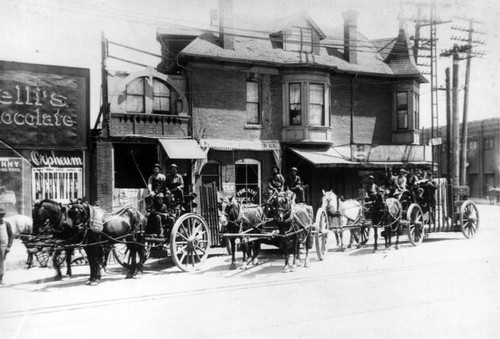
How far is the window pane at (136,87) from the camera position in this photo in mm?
17875

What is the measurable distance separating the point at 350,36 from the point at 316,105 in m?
→ 4.82

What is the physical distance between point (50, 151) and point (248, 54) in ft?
30.9

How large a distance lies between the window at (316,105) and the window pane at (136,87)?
Result: 25.6ft

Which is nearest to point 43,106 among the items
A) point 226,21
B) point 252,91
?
point 252,91

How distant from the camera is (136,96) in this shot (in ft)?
59.1

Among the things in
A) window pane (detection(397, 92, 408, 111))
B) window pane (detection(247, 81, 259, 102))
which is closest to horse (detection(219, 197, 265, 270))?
window pane (detection(247, 81, 259, 102))

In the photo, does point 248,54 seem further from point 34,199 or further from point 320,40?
point 34,199

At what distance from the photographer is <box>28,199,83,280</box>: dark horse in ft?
27.3

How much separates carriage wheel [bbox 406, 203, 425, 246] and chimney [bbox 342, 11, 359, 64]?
35.8 feet

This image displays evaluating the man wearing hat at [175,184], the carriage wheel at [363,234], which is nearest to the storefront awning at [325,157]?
the carriage wheel at [363,234]

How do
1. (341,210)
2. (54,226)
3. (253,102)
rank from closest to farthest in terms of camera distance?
1. (54,226)
2. (341,210)
3. (253,102)

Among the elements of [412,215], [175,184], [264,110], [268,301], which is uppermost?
[264,110]

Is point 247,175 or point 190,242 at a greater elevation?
point 247,175

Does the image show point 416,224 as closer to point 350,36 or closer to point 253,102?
point 253,102
